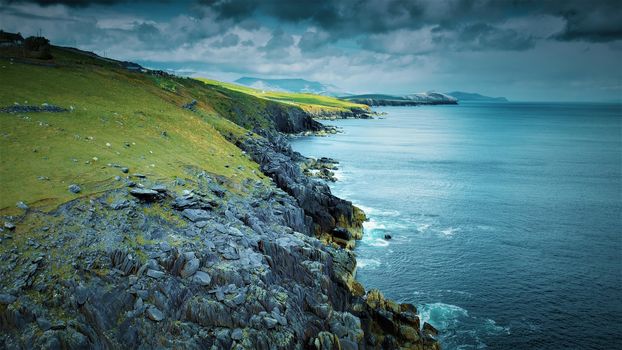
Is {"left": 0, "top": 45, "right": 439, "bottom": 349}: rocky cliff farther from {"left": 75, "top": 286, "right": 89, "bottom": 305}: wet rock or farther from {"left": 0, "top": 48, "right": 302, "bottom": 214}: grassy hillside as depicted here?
{"left": 0, "top": 48, "right": 302, "bottom": 214}: grassy hillside

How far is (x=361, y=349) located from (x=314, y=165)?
8352 centimetres

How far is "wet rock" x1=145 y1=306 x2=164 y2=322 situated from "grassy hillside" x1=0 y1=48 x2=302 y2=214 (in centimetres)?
1184

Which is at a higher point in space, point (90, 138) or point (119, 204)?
point (90, 138)

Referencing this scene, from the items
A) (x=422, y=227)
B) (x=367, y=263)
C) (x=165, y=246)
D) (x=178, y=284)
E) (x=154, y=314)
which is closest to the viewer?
(x=154, y=314)

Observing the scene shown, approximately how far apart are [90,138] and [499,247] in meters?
56.9

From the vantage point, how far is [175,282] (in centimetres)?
2945

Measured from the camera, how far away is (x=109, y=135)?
4862cm

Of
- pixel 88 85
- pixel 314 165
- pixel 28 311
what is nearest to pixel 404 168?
pixel 314 165

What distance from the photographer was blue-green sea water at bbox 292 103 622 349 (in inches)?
1697

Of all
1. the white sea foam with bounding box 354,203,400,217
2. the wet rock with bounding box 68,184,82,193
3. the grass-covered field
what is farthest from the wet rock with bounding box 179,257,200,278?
the white sea foam with bounding box 354,203,400,217

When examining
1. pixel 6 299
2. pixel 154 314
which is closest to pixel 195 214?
pixel 154 314

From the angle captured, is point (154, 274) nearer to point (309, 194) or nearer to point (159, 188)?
point (159, 188)

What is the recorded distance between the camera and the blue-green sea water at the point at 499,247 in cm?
4309

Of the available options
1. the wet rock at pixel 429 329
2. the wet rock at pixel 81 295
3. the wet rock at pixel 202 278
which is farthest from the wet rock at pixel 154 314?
the wet rock at pixel 429 329
